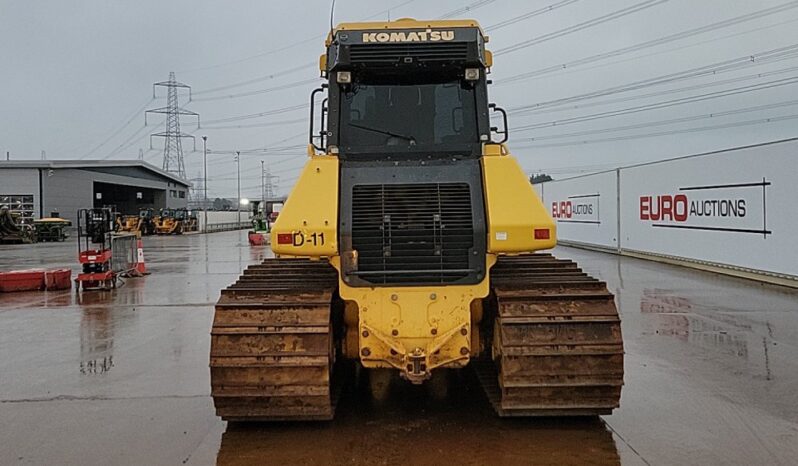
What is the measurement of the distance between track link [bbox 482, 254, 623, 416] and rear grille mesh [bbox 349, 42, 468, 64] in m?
2.15

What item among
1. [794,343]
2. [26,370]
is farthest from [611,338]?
[26,370]

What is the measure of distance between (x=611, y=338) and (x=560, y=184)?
2797 cm

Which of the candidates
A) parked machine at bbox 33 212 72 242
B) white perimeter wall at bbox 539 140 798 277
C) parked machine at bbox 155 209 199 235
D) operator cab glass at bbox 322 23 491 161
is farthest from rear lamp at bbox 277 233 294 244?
parked machine at bbox 155 209 199 235

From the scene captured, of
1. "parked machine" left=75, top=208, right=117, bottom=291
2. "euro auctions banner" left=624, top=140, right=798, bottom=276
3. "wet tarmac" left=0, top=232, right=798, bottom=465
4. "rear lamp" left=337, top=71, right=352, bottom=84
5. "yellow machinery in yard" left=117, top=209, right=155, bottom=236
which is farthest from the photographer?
"yellow machinery in yard" left=117, top=209, right=155, bottom=236

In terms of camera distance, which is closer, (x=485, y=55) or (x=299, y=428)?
(x=299, y=428)

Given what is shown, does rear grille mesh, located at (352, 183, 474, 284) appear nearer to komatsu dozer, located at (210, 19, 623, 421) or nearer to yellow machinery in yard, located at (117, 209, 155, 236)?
komatsu dozer, located at (210, 19, 623, 421)

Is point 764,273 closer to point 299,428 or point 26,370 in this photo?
point 299,428

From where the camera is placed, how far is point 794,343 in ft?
28.2

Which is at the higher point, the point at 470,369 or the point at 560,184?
the point at 560,184

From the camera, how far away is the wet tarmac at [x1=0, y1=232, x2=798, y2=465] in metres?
4.86

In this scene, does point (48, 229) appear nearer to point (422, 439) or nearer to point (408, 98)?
point (408, 98)

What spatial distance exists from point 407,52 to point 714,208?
1409 centimetres

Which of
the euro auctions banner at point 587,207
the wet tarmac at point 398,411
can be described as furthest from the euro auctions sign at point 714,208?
the wet tarmac at point 398,411

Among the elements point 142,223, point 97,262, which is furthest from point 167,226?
point 97,262
